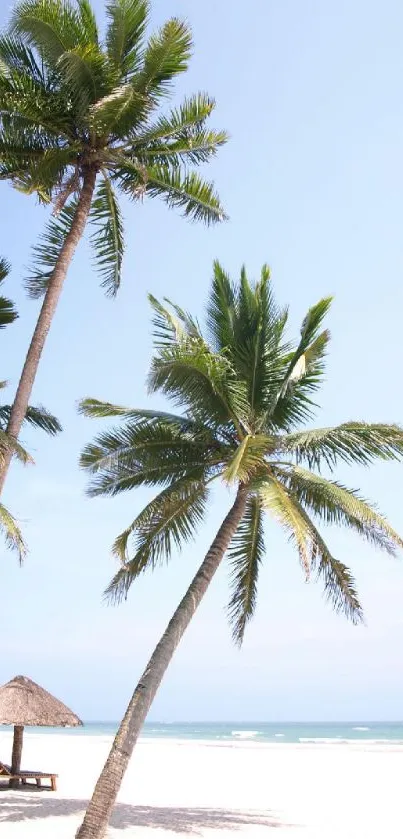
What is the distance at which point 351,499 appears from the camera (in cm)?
1101

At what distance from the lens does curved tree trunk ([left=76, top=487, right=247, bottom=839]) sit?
8.98 meters

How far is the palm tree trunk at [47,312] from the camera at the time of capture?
11.1m

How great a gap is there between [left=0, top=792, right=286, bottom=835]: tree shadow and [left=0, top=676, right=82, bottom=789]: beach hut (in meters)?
0.63

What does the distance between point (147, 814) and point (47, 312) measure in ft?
27.5

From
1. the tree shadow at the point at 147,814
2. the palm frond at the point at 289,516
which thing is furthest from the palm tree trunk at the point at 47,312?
the tree shadow at the point at 147,814

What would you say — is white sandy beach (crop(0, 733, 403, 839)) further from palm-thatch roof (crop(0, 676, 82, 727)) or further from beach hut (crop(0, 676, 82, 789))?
→ palm-thatch roof (crop(0, 676, 82, 727))

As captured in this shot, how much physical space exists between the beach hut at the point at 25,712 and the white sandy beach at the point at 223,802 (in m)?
0.40

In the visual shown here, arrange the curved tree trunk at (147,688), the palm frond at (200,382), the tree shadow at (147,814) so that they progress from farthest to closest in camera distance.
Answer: the tree shadow at (147,814) < the palm frond at (200,382) < the curved tree trunk at (147,688)

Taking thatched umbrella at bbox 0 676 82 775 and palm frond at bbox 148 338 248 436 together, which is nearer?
palm frond at bbox 148 338 248 436

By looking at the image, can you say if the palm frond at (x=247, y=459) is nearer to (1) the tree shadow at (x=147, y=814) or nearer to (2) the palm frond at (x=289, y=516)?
(2) the palm frond at (x=289, y=516)

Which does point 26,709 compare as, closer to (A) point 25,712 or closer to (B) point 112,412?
(A) point 25,712

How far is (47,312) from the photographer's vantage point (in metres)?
11.8

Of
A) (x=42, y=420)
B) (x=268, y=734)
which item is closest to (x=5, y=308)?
(x=42, y=420)

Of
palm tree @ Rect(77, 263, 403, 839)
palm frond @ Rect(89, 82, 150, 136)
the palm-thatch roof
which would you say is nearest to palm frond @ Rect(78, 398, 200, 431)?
palm tree @ Rect(77, 263, 403, 839)
